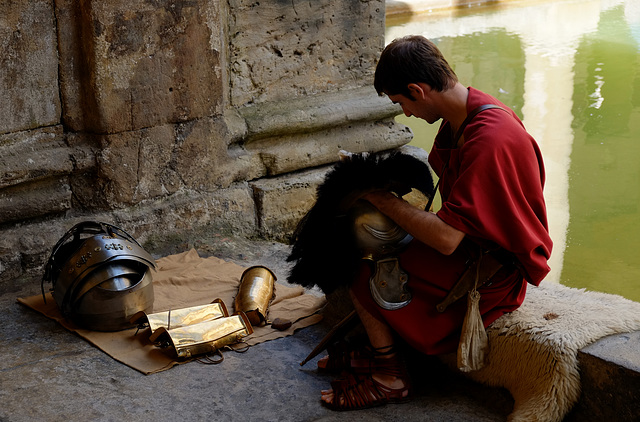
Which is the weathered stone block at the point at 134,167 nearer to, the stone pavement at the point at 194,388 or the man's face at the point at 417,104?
the stone pavement at the point at 194,388

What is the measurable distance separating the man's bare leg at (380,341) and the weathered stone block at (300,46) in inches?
82.7

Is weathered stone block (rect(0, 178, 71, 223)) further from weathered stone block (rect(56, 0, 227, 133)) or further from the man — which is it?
the man

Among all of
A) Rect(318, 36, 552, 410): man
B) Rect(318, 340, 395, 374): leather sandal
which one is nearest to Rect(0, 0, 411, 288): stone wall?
Rect(318, 340, 395, 374): leather sandal

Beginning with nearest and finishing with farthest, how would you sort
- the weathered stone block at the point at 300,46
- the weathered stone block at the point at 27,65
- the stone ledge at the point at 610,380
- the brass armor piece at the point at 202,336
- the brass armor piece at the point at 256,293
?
the stone ledge at the point at 610,380 < the brass armor piece at the point at 202,336 < the brass armor piece at the point at 256,293 < the weathered stone block at the point at 27,65 < the weathered stone block at the point at 300,46

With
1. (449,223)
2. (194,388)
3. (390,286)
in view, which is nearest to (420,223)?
(449,223)

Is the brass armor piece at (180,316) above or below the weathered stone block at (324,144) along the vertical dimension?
below

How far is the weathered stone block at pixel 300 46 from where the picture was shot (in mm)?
4426

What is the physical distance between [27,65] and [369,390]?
7.63 ft

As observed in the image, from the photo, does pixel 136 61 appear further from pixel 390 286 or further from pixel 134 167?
pixel 390 286

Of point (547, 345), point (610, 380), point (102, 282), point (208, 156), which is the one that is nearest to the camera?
point (610, 380)

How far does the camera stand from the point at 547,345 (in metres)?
2.52

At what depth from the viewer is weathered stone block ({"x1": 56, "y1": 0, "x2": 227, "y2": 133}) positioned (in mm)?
3803

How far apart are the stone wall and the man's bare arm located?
5.80 feet

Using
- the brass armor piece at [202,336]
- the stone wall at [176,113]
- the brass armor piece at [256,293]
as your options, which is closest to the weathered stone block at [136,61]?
the stone wall at [176,113]
